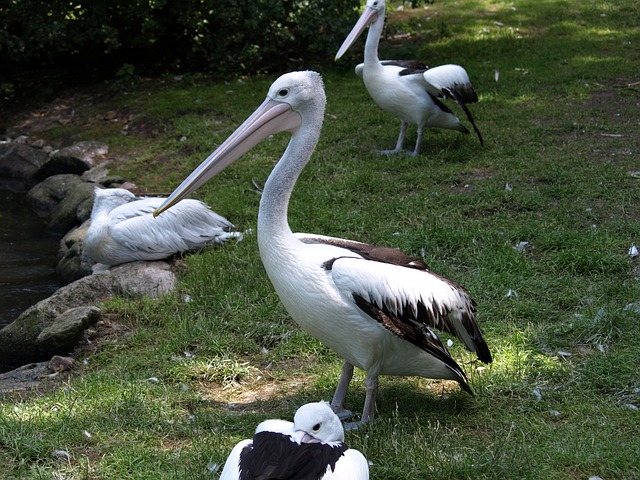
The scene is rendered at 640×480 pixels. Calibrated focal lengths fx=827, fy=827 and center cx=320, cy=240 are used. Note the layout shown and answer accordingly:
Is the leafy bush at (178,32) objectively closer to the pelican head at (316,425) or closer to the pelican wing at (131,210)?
the pelican wing at (131,210)

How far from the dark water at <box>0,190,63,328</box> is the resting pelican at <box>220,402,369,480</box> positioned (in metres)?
3.35

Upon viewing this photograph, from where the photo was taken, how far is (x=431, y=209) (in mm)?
5910

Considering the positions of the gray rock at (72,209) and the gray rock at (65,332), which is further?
the gray rock at (72,209)

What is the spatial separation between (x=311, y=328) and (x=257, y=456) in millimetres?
979

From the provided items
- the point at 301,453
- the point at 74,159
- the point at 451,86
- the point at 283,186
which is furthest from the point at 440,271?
the point at 74,159

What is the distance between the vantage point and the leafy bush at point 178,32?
9.27 metres

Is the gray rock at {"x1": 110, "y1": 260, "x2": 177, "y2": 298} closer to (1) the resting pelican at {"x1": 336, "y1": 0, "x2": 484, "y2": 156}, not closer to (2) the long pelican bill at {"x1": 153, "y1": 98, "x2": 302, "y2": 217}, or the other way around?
(2) the long pelican bill at {"x1": 153, "y1": 98, "x2": 302, "y2": 217}

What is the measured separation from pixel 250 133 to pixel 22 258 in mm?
3651

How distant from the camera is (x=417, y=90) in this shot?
6855 millimetres

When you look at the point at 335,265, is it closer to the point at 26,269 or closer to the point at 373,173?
the point at 373,173

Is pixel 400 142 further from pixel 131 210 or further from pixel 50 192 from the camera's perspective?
pixel 50 192

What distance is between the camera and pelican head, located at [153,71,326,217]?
11.8ft

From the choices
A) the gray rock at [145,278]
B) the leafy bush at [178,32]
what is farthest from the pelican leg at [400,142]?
the leafy bush at [178,32]

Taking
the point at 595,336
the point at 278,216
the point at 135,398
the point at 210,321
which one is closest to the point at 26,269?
the point at 210,321
